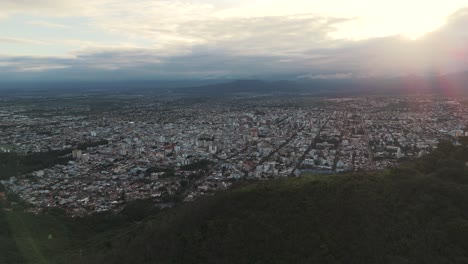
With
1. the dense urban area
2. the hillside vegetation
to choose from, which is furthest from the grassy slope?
the dense urban area

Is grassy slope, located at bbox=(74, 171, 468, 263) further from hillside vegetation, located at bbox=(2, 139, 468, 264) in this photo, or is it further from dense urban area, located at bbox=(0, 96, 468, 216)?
dense urban area, located at bbox=(0, 96, 468, 216)

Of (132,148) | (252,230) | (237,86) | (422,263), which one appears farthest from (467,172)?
(237,86)

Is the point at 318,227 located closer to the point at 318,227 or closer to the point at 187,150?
the point at 318,227

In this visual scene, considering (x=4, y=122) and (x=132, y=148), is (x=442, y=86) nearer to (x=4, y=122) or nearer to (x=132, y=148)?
(x=132, y=148)

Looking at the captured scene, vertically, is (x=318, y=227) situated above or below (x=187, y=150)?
above

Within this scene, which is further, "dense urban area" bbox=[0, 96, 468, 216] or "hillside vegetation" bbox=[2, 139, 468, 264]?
"dense urban area" bbox=[0, 96, 468, 216]

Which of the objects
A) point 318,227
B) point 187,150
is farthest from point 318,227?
point 187,150
